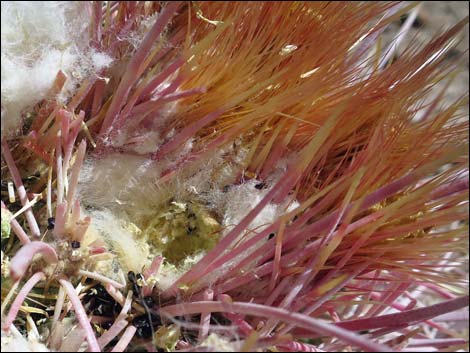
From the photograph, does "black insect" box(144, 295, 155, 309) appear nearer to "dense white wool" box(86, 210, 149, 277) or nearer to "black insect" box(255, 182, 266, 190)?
"dense white wool" box(86, 210, 149, 277)

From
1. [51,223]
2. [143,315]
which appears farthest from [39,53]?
[143,315]

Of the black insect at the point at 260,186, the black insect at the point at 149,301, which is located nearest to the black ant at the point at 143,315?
the black insect at the point at 149,301

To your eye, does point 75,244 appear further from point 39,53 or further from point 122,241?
point 39,53

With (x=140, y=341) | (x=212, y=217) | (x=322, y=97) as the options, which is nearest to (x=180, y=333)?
(x=140, y=341)

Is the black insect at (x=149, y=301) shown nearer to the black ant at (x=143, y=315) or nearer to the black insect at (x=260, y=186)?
the black ant at (x=143, y=315)

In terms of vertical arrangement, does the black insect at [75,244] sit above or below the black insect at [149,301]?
above

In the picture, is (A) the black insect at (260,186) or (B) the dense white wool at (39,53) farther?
(A) the black insect at (260,186)

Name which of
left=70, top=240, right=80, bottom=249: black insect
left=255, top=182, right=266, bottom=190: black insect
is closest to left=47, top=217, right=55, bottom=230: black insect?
left=70, top=240, right=80, bottom=249: black insect

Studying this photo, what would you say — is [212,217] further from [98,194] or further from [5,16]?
[5,16]

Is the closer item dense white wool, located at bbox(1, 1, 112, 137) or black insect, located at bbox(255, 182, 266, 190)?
dense white wool, located at bbox(1, 1, 112, 137)
